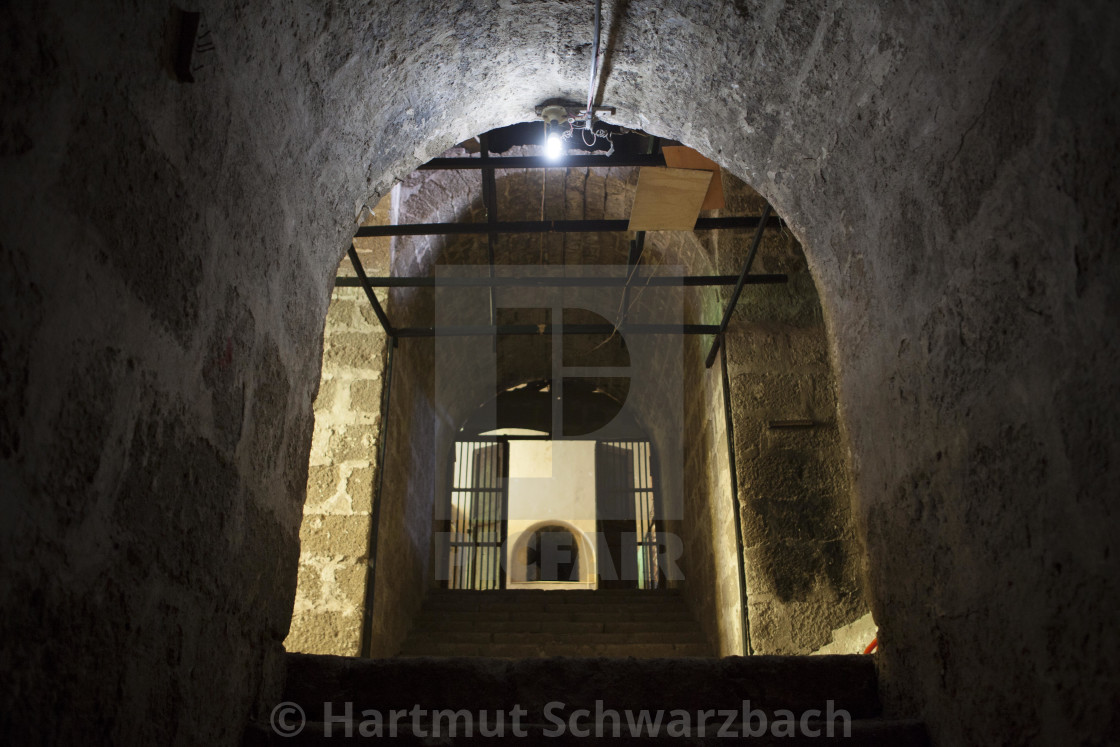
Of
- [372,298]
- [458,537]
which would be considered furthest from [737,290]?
[458,537]

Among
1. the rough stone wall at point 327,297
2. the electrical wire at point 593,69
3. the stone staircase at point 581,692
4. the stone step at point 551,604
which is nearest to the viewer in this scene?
the rough stone wall at point 327,297

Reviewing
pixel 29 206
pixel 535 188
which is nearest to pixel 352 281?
pixel 535 188

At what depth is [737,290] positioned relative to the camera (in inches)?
167

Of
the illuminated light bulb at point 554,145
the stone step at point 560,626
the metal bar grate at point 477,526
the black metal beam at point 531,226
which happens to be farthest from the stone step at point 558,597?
the illuminated light bulb at point 554,145

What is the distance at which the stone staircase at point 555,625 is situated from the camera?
5488 millimetres

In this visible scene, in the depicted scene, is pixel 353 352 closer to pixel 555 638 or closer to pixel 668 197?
pixel 668 197

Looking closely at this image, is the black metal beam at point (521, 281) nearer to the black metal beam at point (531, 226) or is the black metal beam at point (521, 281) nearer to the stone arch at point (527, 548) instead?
the black metal beam at point (531, 226)

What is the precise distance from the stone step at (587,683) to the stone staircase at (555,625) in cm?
314

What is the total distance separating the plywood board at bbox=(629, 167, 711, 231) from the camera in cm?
370

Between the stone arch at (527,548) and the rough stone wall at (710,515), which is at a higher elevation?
the stone arch at (527,548)

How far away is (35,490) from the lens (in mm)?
942

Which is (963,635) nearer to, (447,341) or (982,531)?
(982,531)

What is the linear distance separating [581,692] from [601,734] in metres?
0.27

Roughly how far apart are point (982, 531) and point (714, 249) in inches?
148
